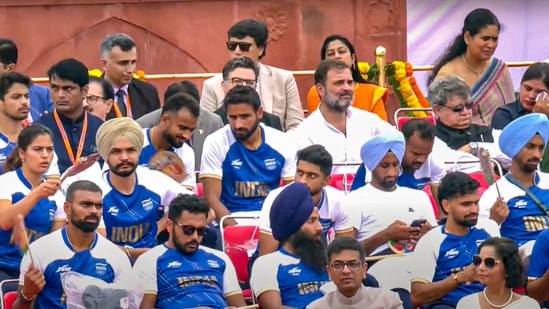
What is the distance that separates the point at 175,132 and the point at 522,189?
2301mm

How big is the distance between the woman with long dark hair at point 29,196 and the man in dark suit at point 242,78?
2.14 meters

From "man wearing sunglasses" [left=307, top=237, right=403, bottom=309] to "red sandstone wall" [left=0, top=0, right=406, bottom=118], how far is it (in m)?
5.83

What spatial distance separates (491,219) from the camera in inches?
592

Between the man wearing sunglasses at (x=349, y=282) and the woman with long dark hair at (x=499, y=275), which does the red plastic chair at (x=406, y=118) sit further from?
the man wearing sunglasses at (x=349, y=282)

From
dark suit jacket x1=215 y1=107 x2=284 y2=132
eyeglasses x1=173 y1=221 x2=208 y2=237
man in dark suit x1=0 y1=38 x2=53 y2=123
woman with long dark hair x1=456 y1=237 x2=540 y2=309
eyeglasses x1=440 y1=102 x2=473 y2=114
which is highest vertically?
man in dark suit x1=0 y1=38 x2=53 y2=123

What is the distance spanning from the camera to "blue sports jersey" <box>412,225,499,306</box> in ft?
48.1

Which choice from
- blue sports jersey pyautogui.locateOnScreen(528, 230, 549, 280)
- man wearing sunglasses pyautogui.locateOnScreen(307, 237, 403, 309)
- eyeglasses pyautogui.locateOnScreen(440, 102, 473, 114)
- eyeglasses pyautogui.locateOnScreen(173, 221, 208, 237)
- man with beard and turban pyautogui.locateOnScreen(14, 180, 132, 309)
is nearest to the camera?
man with beard and turban pyautogui.locateOnScreen(14, 180, 132, 309)

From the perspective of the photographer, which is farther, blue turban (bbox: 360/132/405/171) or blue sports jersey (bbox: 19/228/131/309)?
blue turban (bbox: 360/132/405/171)

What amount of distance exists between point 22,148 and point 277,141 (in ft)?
6.29

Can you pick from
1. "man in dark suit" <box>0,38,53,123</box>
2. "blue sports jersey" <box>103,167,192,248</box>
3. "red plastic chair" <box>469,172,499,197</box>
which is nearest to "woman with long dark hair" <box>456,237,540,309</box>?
"red plastic chair" <box>469,172,499,197</box>

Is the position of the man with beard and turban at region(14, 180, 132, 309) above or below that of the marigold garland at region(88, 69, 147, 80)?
below

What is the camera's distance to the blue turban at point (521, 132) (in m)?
15.5

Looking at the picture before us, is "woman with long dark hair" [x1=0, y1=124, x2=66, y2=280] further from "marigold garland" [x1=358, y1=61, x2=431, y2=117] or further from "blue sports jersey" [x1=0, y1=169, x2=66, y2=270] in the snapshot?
"marigold garland" [x1=358, y1=61, x2=431, y2=117]

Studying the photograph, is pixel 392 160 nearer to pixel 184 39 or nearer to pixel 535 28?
pixel 184 39
